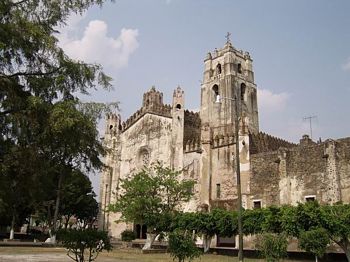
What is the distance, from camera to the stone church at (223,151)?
86.6 feet

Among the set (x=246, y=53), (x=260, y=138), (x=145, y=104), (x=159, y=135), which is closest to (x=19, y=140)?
(x=260, y=138)

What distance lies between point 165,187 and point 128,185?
9.16 ft

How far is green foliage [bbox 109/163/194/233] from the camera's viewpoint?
93.2 ft

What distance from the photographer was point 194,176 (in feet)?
113

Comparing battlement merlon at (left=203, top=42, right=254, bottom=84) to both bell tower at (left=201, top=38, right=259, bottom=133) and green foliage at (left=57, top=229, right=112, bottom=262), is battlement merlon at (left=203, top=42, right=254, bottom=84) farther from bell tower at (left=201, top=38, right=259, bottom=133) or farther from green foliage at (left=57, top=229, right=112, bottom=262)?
green foliage at (left=57, top=229, right=112, bottom=262)

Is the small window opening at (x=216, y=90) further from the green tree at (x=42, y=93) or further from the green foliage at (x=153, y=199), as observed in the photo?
the green tree at (x=42, y=93)

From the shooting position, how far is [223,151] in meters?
32.7

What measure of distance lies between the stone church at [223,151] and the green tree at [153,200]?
10.5 feet

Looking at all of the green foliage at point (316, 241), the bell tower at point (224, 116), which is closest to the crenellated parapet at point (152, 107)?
the bell tower at point (224, 116)

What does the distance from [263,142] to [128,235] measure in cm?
1566

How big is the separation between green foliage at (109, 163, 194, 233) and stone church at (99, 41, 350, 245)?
10.5ft

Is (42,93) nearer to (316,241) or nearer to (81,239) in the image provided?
(81,239)

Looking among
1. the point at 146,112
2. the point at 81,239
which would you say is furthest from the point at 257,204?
the point at 81,239

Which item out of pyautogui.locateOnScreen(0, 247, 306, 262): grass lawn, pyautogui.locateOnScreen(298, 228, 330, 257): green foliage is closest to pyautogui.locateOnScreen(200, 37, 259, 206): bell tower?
pyautogui.locateOnScreen(0, 247, 306, 262): grass lawn
